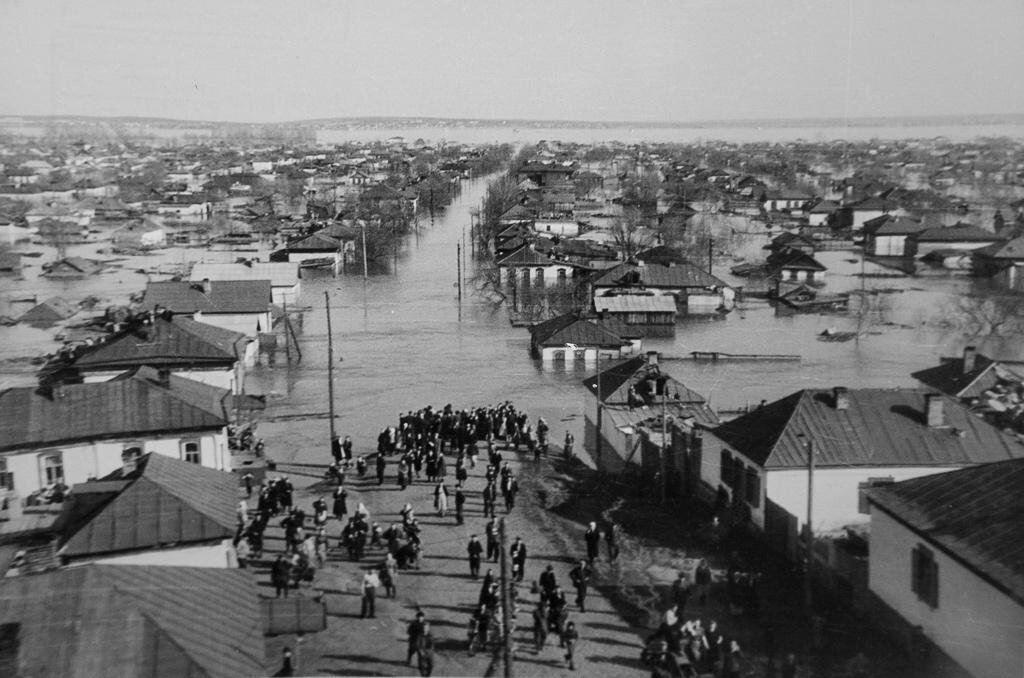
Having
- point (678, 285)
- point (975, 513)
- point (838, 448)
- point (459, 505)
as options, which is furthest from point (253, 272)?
point (975, 513)

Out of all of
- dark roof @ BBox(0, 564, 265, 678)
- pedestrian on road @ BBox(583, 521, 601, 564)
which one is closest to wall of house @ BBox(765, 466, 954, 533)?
pedestrian on road @ BBox(583, 521, 601, 564)

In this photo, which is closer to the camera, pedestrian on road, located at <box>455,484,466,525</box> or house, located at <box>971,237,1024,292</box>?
pedestrian on road, located at <box>455,484,466,525</box>

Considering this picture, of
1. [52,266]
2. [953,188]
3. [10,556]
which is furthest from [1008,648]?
[953,188]

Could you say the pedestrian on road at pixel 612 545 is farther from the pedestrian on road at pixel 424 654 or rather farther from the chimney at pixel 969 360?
the chimney at pixel 969 360

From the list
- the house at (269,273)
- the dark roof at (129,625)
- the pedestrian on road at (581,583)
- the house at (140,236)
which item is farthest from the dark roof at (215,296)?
the house at (140,236)

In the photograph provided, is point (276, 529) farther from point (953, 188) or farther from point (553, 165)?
point (553, 165)

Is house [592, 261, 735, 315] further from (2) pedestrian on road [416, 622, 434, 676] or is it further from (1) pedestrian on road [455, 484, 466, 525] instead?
(2) pedestrian on road [416, 622, 434, 676]
